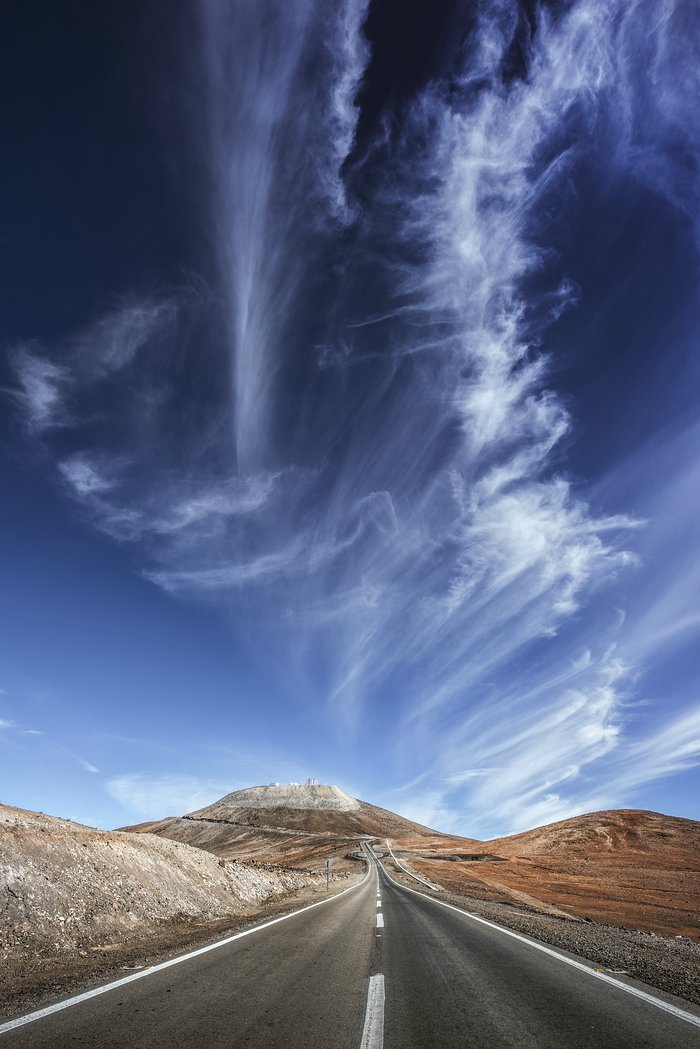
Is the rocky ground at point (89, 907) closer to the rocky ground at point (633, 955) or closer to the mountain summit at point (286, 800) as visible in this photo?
the rocky ground at point (633, 955)

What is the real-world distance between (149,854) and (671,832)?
8299cm

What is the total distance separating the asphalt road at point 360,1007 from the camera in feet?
18.7

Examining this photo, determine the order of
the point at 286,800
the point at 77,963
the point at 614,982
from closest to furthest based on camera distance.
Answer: the point at 614,982 < the point at 77,963 < the point at 286,800

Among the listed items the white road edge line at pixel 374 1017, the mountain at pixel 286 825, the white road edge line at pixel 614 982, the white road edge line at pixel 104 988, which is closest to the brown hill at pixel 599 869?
the white road edge line at pixel 614 982

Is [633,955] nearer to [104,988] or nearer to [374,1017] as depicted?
[374,1017]

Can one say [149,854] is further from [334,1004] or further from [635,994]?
[635,994]

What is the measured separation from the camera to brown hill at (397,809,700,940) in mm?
28688

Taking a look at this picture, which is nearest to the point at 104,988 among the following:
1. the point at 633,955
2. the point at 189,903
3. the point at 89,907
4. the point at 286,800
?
the point at 89,907

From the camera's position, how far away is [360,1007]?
703cm

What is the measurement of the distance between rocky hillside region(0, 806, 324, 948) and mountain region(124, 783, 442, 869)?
→ 191 ft

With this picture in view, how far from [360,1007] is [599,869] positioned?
64.9 meters

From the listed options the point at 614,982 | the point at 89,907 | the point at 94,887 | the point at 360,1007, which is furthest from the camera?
the point at 94,887

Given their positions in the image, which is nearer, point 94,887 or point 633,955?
point 633,955

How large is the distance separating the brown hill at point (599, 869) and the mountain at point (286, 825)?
22138mm
